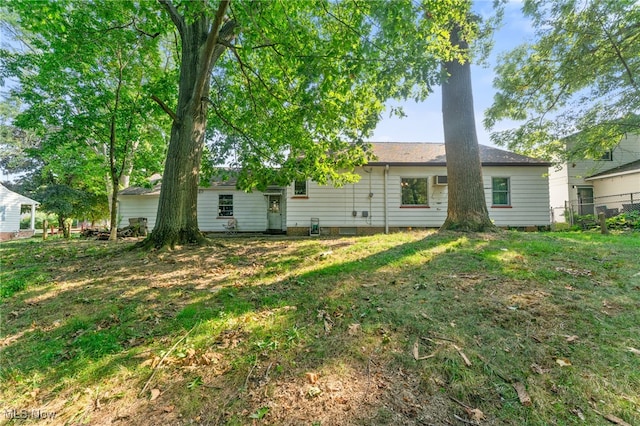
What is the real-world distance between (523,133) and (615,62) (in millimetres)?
3710

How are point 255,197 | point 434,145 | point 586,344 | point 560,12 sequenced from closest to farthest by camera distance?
point 586,344
point 560,12
point 434,145
point 255,197

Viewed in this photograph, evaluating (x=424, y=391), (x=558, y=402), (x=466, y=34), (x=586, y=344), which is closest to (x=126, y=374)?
(x=424, y=391)

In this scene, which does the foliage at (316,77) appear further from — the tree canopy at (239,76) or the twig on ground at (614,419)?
the twig on ground at (614,419)

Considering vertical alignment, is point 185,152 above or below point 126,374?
above

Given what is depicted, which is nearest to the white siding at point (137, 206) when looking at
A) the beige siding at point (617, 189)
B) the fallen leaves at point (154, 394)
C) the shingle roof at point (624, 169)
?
the fallen leaves at point (154, 394)

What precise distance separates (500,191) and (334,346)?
13496 mm

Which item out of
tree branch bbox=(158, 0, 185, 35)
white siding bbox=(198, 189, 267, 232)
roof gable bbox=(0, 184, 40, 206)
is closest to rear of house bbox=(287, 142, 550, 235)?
white siding bbox=(198, 189, 267, 232)

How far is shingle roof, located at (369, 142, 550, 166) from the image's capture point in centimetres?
1249

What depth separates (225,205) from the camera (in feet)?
52.0

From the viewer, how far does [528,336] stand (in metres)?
2.57

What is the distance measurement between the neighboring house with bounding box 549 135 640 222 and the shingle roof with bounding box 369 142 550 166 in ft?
19.4

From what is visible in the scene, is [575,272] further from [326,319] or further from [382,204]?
[382,204]

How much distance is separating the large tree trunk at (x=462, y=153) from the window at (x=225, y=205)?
1202cm

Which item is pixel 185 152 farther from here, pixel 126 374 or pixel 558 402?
pixel 558 402
